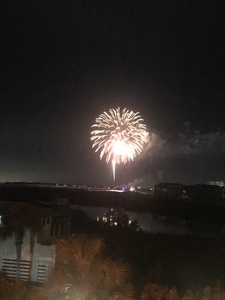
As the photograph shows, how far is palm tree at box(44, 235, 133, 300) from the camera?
12125 mm

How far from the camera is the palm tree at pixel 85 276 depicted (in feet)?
39.8

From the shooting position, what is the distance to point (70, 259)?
12453 mm

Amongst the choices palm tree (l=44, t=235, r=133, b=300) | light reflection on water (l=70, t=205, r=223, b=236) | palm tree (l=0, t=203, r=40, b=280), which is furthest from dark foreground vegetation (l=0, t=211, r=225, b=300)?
light reflection on water (l=70, t=205, r=223, b=236)

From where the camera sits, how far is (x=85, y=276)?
480 inches

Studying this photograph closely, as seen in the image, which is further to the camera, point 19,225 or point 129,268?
point 129,268

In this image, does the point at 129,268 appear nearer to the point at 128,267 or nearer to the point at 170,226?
the point at 128,267

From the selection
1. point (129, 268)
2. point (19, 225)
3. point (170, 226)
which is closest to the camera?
point (19, 225)

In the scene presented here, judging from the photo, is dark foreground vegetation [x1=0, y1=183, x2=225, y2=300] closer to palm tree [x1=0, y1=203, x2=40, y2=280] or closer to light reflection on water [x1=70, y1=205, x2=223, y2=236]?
palm tree [x1=0, y1=203, x2=40, y2=280]

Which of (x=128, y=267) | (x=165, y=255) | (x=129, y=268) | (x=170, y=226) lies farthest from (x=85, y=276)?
(x=170, y=226)

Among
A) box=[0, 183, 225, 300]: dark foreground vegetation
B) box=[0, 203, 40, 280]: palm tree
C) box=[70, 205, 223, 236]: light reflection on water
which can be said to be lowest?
box=[0, 183, 225, 300]: dark foreground vegetation

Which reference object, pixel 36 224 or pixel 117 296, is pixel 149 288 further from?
pixel 36 224

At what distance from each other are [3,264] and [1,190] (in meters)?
48.7

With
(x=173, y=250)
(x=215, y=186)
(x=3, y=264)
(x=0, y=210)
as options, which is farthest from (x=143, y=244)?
(x=215, y=186)

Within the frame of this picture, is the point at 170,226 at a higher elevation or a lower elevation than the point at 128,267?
higher
